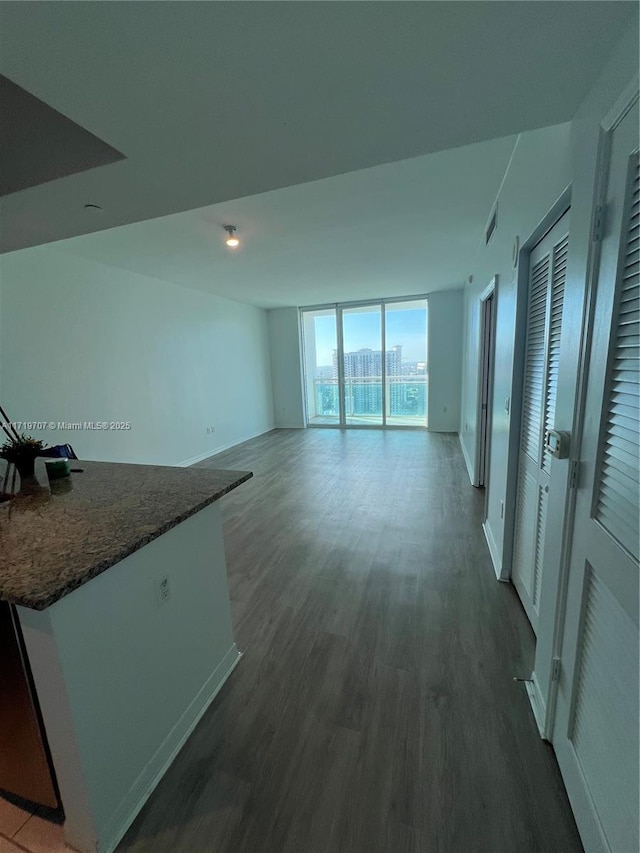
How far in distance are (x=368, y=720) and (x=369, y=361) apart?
20.9 feet

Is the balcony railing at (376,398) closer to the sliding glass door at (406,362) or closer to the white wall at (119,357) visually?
the sliding glass door at (406,362)

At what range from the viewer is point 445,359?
6500 millimetres

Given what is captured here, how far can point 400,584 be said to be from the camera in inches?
88.0

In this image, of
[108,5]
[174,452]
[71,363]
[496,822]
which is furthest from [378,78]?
[174,452]

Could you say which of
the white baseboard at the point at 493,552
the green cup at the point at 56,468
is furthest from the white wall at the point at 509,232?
the green cup at the point at 56,468

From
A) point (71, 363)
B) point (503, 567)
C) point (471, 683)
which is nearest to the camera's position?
point (471, 683)

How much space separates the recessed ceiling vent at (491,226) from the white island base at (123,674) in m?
3.00

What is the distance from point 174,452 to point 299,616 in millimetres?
3618

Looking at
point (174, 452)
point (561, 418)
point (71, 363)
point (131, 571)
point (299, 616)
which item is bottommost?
point (299, 616)

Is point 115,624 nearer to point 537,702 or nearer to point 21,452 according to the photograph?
point 21,452

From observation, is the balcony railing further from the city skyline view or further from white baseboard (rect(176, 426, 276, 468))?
white baseboard (rect(176, 426, 276, 468))

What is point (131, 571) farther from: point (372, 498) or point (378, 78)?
point (372, 498)

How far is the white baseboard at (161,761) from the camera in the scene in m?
1.06

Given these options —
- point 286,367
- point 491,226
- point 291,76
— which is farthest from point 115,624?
point 286,367
